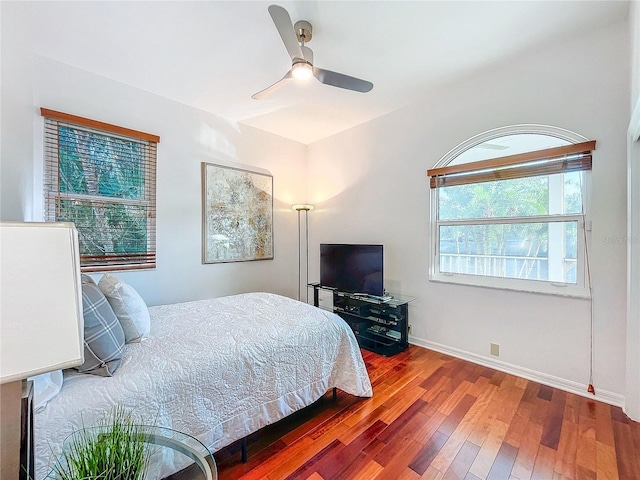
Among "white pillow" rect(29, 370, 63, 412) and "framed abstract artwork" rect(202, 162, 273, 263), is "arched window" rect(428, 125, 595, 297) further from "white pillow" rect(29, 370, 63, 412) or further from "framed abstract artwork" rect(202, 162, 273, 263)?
"white pillow" rect(29, 370, 63, 412)

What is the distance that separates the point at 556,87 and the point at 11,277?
3385 mm

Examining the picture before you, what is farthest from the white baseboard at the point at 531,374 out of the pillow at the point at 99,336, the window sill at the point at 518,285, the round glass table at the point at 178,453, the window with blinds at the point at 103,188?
the window with blinds at the point at 103,188

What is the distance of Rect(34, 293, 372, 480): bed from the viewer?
1.10 meters

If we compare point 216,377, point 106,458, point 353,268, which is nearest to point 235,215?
point 353,268

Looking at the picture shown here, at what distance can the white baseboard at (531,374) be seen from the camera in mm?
2041

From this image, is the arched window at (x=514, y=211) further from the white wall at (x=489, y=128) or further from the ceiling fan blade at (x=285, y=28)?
the ceiling fan blade at (x=285, y=28)

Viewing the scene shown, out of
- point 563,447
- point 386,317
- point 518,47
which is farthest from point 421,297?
point 518,47

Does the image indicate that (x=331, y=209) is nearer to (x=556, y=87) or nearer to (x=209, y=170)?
(x=209, y=170)

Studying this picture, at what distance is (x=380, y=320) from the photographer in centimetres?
316

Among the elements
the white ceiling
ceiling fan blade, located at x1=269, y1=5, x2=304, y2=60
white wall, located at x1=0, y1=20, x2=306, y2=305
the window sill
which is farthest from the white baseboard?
ceiling fan blade, located at x1=269, y1=5, x2=304, y2=60

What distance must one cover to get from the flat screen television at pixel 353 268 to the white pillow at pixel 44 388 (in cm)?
258

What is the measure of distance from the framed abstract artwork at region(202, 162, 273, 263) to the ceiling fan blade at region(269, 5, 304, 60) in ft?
6.26

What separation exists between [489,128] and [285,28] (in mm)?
2097

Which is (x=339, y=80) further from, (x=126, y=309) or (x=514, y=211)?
(x=126, y=309)
